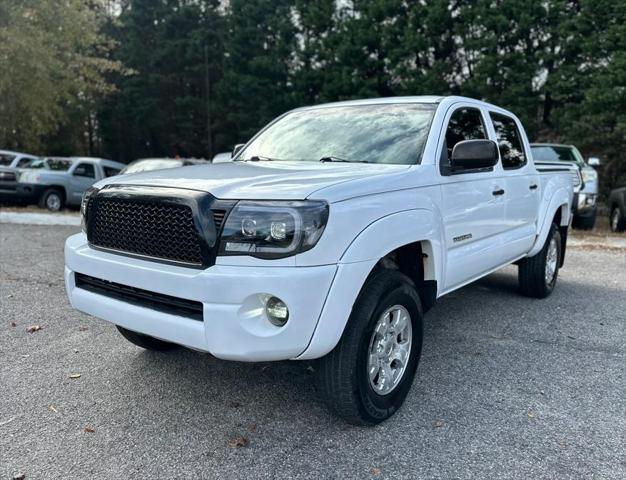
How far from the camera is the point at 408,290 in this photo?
3.08 metres

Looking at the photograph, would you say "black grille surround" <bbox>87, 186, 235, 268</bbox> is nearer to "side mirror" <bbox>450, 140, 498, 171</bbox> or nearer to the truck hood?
the truck hood

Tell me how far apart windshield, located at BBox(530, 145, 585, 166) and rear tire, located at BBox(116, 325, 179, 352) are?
406 inches

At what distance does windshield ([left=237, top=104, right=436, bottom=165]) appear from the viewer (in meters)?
3.70

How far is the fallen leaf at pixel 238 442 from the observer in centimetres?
278

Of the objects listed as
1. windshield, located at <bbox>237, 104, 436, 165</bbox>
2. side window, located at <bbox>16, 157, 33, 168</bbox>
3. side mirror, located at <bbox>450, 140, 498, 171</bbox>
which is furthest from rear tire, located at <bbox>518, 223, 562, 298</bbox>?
side window, located at <bbox>16, 157, 33, 168</bbox>

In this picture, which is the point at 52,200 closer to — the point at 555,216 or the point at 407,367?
the point at 555,216

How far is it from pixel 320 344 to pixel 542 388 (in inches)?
71.2

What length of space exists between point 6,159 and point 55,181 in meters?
1.78

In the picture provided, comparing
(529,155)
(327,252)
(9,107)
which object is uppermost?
(9,107)

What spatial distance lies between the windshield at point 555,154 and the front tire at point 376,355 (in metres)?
10.1

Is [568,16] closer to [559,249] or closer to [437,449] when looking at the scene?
[559,249]

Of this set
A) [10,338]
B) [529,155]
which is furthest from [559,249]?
[10,338]

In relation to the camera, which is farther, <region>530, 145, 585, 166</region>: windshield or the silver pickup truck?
Answer: the silver pickup truck

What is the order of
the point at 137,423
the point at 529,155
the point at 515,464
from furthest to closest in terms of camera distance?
the point at 529,155 → the point at 137,423 → the point at 515,464
